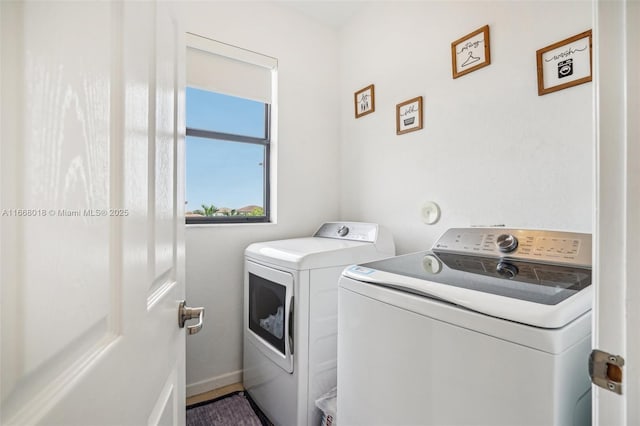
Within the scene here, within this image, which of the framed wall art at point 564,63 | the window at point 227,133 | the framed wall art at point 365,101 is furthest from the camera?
the framed wall art at point 365,101

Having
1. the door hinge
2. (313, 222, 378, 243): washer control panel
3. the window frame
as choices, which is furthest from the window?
the door hinge

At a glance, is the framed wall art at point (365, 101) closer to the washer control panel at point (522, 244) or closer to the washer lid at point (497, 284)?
the washer control panel at point (522, 244)

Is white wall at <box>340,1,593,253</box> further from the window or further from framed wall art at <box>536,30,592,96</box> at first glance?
the window

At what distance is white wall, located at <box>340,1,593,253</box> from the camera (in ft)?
4.05

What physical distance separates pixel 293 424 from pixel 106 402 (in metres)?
1.41

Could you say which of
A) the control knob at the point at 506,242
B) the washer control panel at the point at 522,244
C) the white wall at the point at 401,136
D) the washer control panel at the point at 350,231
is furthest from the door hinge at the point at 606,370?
the washer control panel at the point at 350,231

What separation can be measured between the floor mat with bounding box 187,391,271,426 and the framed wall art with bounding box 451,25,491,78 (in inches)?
92.1

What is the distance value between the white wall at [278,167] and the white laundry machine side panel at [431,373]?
1204mm

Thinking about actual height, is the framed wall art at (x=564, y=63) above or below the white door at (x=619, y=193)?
above

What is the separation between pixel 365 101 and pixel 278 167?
86 centimetres

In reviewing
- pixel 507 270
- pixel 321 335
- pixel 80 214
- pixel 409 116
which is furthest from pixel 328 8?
pixel 80 214

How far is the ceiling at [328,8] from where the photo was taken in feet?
7.18

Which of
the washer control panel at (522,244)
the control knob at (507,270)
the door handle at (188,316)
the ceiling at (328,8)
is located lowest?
the door handle at (188,316)

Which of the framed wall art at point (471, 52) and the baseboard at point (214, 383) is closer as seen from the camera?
the framed wall art at point (471, 52)
